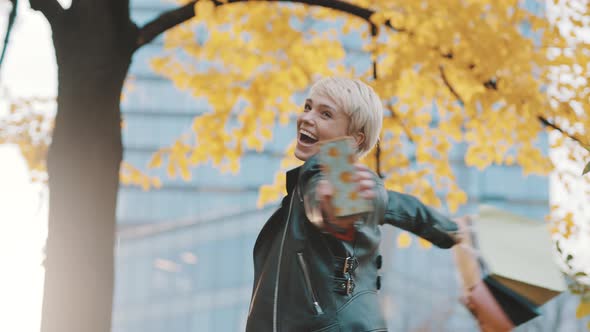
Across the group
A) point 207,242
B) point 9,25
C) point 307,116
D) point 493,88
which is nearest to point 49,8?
→ point 9,25

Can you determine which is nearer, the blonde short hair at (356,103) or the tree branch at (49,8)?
the blonde short hair at (356,103)

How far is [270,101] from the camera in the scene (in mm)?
5922

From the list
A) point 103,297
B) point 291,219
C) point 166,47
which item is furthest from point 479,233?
point 166,47

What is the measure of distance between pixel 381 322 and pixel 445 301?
19.2 m

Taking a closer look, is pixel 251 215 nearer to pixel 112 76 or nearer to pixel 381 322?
pixel 112 76

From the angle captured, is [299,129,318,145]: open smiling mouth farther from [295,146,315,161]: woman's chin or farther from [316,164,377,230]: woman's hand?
[316,164,377,230]: woman's hand

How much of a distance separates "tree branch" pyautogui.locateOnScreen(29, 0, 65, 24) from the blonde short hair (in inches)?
85.6

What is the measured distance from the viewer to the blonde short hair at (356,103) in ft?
7.11

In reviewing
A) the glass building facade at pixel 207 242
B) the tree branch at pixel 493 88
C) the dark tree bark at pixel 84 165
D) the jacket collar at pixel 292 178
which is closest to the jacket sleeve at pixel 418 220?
the jacket collar at pixel 292 178

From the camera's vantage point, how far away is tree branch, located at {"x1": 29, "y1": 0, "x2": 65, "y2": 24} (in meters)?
3.91

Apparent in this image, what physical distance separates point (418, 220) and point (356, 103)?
395 mm

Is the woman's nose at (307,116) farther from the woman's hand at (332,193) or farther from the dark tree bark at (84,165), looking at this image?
the dark tree bark at (84,165)

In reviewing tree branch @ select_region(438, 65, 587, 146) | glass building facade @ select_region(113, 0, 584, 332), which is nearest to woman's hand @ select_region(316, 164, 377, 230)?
tree branch @ select_region(438, 65, 587, 146)

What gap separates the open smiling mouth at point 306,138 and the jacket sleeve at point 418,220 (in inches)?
10.5
